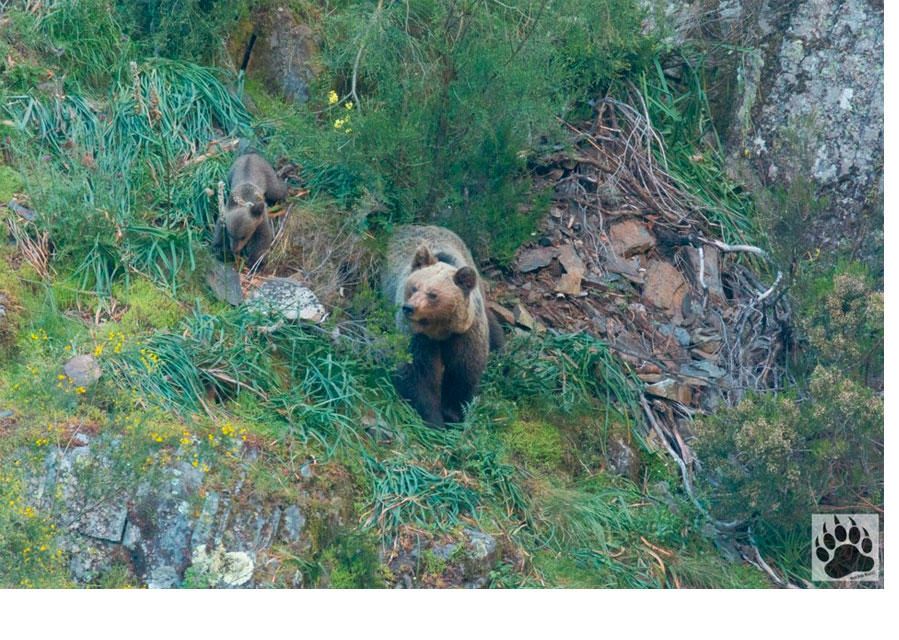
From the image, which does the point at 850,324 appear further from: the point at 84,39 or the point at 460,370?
the point at 84,39

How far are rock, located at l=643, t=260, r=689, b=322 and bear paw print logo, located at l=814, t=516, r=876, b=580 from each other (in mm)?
2332

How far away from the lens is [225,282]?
835 cm

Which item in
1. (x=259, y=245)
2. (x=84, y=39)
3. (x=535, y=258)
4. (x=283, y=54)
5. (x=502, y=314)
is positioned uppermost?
(x=84, y=39)

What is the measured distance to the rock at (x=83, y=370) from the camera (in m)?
7.00

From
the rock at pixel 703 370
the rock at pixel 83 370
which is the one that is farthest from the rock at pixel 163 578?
the rock at pixel 703 370

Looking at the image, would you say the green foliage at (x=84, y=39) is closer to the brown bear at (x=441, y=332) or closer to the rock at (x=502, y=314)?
the brown bear at (x=441, y=332)

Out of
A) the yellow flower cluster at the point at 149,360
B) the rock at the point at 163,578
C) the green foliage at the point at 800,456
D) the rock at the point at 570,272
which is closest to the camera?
the rock at the point at 163,578

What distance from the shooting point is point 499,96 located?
857cm

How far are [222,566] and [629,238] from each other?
183 inches

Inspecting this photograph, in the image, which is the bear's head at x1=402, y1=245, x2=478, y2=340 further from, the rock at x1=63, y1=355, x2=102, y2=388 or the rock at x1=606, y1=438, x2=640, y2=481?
the rock at x1=63, y1=355, x2=102, y2=388

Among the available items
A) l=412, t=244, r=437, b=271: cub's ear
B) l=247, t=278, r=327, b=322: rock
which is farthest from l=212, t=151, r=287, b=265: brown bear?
l=412, t=244, r=437, b=271: cub's ear

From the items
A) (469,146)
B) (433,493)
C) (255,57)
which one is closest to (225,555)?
(433,493)

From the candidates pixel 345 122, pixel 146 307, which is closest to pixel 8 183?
pixel 146 307

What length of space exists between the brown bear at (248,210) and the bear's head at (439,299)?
120 centimetres
